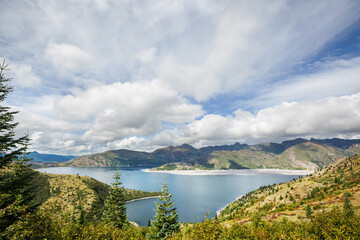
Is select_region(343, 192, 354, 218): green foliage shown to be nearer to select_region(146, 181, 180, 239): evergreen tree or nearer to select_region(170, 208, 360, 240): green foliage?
select_region(170, 208, 360, 240): green foliage

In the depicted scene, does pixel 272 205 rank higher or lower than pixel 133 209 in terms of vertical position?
higher

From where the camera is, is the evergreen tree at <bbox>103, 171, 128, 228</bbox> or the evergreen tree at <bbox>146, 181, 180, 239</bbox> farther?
the evergreen tree at <bbox>103, 171, 128, 228</bbox>

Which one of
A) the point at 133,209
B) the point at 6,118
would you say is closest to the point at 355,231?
the point at 6,118

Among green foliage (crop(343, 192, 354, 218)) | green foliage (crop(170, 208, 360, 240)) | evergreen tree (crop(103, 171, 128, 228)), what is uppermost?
green foliage (crop(170, 208, 360, 240))

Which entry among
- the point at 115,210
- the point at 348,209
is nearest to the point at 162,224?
the point at 115,210

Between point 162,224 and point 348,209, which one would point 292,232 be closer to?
point 348,209

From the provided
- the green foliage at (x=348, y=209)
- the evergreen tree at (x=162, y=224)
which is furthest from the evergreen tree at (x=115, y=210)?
the green foliage at (x=348, y=209)

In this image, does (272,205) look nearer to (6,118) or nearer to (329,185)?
(329,185)

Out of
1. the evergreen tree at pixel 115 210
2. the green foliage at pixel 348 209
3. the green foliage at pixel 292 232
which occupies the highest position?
the green foliage at pixel 292 232

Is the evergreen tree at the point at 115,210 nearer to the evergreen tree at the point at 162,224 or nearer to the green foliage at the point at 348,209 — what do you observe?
the evergreen tree at the point at 162,224

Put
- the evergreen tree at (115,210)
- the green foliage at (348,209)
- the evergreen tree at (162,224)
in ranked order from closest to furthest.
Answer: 1. the green foliage at (348,209)
2. the evergreen tree at (162,224)
3. the evergreen tree at (115,210)

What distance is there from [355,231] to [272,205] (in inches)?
3137

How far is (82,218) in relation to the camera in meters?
54.8

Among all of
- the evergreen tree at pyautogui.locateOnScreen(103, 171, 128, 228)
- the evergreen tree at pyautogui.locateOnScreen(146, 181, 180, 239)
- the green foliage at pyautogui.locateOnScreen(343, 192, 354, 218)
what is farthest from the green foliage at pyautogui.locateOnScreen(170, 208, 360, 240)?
the evergreen tree at pyautogui.locateOnScreen(103, 171, 128, 228)
